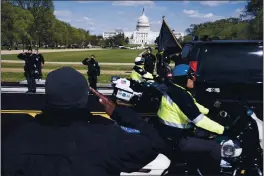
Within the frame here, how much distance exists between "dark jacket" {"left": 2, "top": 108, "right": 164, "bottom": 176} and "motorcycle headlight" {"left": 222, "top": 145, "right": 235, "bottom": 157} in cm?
252

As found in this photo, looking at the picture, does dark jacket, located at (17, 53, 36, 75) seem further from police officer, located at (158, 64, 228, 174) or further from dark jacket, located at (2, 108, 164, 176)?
dark jacket, located at (2, 108, 164, 176)

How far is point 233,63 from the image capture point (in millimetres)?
5590

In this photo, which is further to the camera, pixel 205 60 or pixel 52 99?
pixel 205 60

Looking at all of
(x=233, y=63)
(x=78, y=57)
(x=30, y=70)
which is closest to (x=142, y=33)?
(x=78, y=57)

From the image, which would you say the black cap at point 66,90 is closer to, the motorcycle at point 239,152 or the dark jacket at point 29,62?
the motorcycle at point 239,152

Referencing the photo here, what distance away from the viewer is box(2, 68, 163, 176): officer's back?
1.51 meters

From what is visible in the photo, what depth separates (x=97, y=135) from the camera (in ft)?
5.18

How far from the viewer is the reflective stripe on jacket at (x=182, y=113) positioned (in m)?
3.77

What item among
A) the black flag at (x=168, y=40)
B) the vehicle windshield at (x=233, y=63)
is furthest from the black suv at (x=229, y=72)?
the black flag at (x=168, y=40)

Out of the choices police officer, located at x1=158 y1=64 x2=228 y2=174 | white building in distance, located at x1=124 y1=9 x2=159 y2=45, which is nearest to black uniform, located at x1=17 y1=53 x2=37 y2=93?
police officer, located at x1=158 y1=64 x2=228 y2=174

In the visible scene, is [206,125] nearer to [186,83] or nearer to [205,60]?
[186,83]

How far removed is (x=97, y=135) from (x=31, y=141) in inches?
10.0

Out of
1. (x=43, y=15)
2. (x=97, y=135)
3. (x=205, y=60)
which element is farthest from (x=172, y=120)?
(x=43, y=15)

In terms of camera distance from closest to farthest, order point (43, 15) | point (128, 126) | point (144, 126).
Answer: point (144, 126) → point (128, 126) → point (43, 15)
